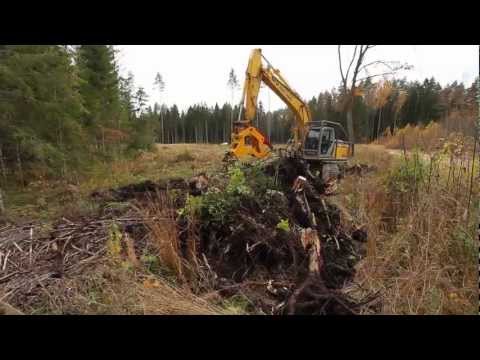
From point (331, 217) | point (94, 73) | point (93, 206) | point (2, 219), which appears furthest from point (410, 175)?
point (94, 73)

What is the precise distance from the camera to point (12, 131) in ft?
23.3

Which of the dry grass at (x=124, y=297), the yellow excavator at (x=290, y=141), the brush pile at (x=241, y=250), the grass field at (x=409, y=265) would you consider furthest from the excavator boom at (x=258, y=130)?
the dry grass at (x=124, y=297)

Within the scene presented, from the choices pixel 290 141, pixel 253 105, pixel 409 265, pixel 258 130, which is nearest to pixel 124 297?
pixel 409 265

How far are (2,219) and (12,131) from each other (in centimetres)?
281

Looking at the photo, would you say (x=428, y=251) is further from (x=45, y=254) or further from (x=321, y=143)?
(x=321, y=143)

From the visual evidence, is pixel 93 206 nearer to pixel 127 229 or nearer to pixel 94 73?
pixel 127 229

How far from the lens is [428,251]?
104 inches

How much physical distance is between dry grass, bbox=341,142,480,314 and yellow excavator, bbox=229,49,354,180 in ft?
16.2

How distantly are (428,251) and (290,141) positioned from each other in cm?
765

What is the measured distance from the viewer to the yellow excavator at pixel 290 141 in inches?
324

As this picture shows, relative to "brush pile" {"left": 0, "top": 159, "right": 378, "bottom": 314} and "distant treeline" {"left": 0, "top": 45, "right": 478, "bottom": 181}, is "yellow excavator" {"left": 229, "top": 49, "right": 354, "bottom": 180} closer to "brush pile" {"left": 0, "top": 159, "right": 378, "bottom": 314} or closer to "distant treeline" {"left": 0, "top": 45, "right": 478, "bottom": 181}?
"distant treeline" {"left": 0, "top": 45, "right": 478, "bottom": 181}

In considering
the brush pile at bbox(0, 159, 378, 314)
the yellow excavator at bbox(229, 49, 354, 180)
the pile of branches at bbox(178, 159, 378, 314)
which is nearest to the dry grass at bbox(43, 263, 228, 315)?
the brush pile at bbox(0, 159, 378, 314)

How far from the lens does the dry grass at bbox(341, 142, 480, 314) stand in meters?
2.24

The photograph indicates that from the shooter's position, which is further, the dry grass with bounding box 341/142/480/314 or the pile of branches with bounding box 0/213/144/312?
the pile of branches with bounding box 0/213/144/312
